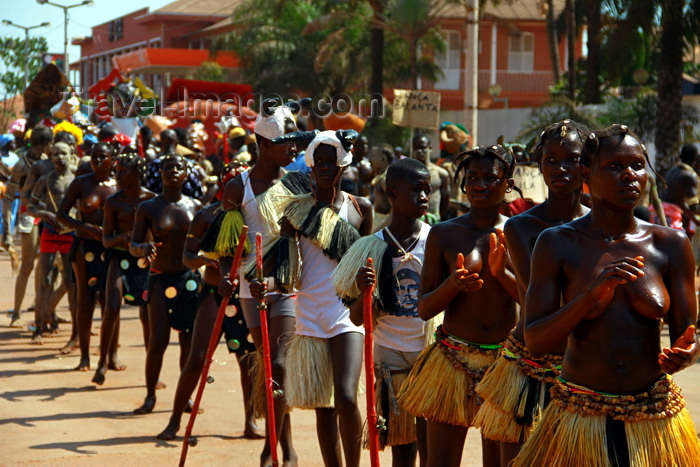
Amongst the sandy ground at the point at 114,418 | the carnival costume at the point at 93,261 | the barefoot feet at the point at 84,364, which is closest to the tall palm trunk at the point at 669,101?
the sandy ground at the point at 114,418

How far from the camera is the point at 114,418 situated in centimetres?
783

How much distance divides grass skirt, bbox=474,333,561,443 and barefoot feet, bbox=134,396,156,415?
4.14m

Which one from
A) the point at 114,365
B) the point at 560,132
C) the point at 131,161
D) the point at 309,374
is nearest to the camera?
the point at 560,132

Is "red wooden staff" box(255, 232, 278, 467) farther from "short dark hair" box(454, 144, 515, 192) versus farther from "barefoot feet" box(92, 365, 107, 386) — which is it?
"barefoot feet" box(92, 365, 107, 386)

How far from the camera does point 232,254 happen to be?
652cm

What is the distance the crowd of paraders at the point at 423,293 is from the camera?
3.47 m

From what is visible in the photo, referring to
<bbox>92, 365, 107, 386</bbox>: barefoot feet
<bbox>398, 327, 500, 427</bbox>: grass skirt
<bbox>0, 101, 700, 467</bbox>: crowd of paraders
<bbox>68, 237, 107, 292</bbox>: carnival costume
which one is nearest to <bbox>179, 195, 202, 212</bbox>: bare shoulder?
<bbox>0, 101, 700, 467</bbox>: crowd of paraders

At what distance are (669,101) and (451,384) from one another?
1546cm

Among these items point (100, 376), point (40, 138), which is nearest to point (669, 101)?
point (40, 138)

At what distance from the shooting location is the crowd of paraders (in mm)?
3469

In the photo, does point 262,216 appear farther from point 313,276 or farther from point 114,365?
point 114,365

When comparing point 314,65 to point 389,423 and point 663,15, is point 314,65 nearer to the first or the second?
point 663,15

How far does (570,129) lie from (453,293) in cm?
87

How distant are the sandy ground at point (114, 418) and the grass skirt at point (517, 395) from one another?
2168 millimetres
